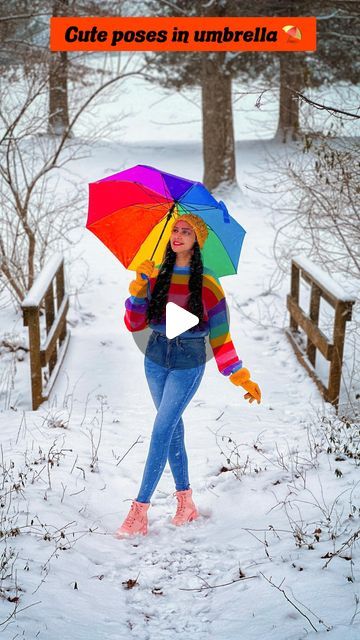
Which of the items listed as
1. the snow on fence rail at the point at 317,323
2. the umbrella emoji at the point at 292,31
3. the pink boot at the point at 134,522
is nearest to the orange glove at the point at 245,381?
the pink boot at the point at 134,522

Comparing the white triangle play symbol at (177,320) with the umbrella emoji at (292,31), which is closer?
the white triangle play symbol at (177,320)

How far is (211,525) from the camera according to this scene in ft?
13.8

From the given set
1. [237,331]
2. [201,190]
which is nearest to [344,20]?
[237,331]

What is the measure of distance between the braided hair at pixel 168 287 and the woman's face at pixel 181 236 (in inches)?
2.9

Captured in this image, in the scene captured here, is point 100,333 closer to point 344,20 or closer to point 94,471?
point 94,471

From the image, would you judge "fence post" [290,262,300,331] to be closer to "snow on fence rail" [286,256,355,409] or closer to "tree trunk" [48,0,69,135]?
"snow on fence rail" [286,256,355,409]

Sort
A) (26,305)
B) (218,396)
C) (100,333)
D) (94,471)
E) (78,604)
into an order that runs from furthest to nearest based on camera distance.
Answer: (100,333), (218,396), (26,305), (94,471), (78,604)

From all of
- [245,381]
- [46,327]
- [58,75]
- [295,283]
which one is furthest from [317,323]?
[58,75]

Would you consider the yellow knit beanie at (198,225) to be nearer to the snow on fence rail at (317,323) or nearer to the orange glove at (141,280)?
the orange glove at (141,280)

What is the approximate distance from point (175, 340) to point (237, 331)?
Answer: 4799 millimetres

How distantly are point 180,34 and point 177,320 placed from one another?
957 cm

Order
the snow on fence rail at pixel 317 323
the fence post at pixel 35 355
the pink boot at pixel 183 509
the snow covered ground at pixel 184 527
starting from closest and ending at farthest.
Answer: the snow covered ground at pixel 184 527 < the pink boot at pixel 183 509 < the fence post at pixel 35 355 < the snow on fence rail at pixel 317 323

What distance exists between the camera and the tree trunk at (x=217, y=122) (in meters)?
14.9

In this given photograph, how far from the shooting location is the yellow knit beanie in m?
3.75
